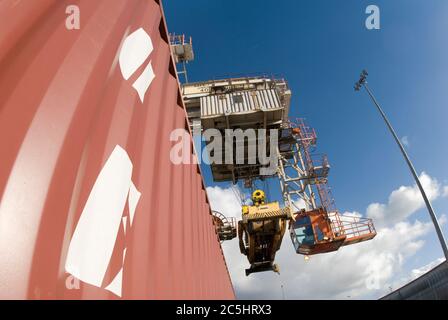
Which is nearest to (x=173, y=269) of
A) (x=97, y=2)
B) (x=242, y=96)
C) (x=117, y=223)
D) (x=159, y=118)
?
(x=117, y=223)

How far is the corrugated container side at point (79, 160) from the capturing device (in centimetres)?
111

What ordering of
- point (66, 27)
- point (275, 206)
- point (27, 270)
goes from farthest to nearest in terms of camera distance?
1. point (275, 206)
2. point (66, 27)
3. point (27, 270)

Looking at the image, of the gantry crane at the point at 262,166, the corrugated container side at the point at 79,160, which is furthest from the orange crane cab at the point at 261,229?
the corrugated container side at the point at 79,160

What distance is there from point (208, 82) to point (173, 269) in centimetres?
1632

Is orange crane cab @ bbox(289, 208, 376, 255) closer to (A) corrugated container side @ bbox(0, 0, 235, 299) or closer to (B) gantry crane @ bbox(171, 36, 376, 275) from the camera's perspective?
(B) gantry crane @ bbox(171, 36, 376, 275)

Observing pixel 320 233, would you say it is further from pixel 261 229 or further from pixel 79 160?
pixel 79 160

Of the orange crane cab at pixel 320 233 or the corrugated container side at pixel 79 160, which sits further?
the orange crane cab at pixel 320 233

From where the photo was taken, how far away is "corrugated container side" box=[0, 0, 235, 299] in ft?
3.65

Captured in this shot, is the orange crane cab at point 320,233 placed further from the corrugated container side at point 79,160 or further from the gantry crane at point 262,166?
the corrugated container side at point 79,160

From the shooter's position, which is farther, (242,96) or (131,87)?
(242,96)

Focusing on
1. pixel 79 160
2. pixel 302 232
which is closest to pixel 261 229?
pixel 302 232

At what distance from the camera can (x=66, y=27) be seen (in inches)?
66.4

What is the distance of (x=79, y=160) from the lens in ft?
5.00
